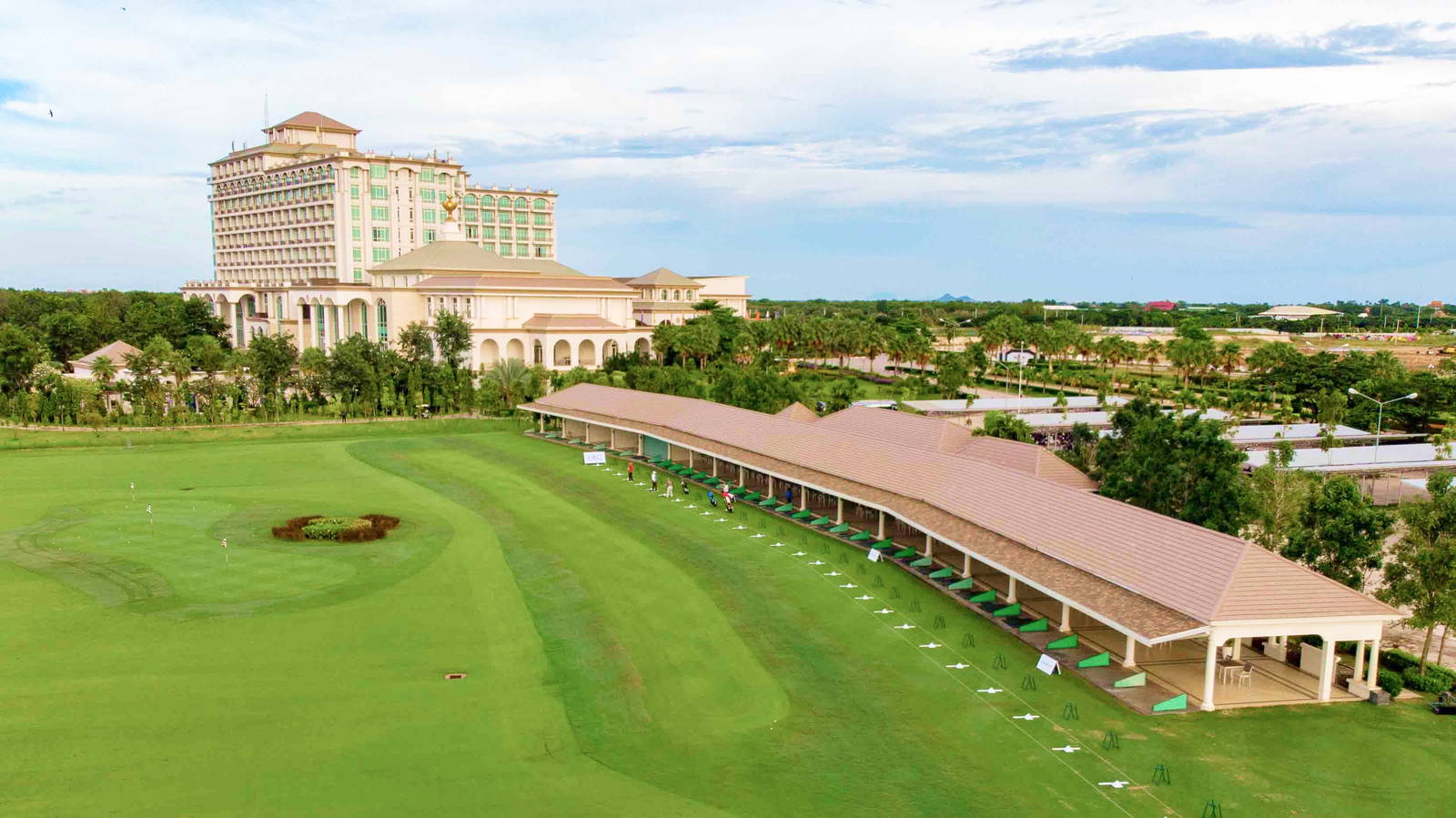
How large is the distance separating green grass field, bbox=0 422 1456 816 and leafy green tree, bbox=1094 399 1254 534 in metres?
10.8

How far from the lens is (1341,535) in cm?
2928

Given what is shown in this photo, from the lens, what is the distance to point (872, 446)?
46.5 meters

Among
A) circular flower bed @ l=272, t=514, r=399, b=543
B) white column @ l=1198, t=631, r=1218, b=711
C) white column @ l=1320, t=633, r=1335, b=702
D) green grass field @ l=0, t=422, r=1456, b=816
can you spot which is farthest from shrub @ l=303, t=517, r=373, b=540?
white column @ l=1320, t=633, r=1335, b=702

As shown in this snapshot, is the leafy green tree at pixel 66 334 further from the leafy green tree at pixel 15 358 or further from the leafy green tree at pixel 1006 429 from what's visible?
the leafy green tree at pixel 1006 429

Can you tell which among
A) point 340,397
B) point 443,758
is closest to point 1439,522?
point 443,758

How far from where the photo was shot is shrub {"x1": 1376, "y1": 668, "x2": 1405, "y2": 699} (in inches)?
1051

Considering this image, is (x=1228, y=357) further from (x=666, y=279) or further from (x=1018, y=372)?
(x=666, y=279)

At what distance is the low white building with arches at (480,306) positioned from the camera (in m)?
104

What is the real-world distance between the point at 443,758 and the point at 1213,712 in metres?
20.2

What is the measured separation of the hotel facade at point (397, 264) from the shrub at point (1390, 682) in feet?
284

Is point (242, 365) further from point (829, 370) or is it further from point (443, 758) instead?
point (443, 758)

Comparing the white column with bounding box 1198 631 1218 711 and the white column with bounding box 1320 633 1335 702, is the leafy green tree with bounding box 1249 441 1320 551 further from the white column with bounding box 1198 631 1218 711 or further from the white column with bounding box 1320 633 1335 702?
the white column with bounding box 1198 631 1218 711

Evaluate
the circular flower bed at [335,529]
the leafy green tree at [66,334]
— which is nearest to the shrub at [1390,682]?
the circular flower bed at [335,529]

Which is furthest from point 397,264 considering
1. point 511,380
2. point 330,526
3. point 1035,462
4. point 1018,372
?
point 1035,462
